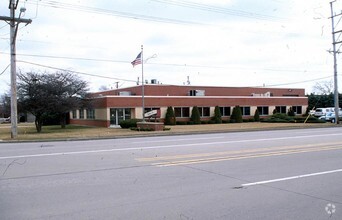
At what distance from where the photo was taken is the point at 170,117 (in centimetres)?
4334

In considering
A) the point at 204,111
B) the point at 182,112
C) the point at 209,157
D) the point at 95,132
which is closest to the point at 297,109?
the point at 204,111

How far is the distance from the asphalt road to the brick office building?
29.0 metres

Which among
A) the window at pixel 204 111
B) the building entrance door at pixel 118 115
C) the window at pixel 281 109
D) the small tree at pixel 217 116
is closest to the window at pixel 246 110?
the small tree at pixel 217 116

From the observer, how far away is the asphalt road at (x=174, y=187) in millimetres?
5664

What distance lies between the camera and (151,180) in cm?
809

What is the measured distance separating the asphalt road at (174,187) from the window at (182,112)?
33639 millimetres

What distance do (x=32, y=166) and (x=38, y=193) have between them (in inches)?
143

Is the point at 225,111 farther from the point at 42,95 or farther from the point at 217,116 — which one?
the point at 42,95

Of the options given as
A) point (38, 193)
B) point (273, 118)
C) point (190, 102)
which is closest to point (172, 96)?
point (190, 102)

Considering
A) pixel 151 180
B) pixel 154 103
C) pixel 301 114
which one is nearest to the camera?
pixel 151 180

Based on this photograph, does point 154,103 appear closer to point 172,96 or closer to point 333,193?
point 172,96

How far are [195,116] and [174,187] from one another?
125 feet

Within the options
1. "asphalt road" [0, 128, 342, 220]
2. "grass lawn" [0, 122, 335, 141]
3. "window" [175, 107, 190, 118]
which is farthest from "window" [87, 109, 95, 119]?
"asphalt road" [0, 128, 342, 220]

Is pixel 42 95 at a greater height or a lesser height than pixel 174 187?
greater
